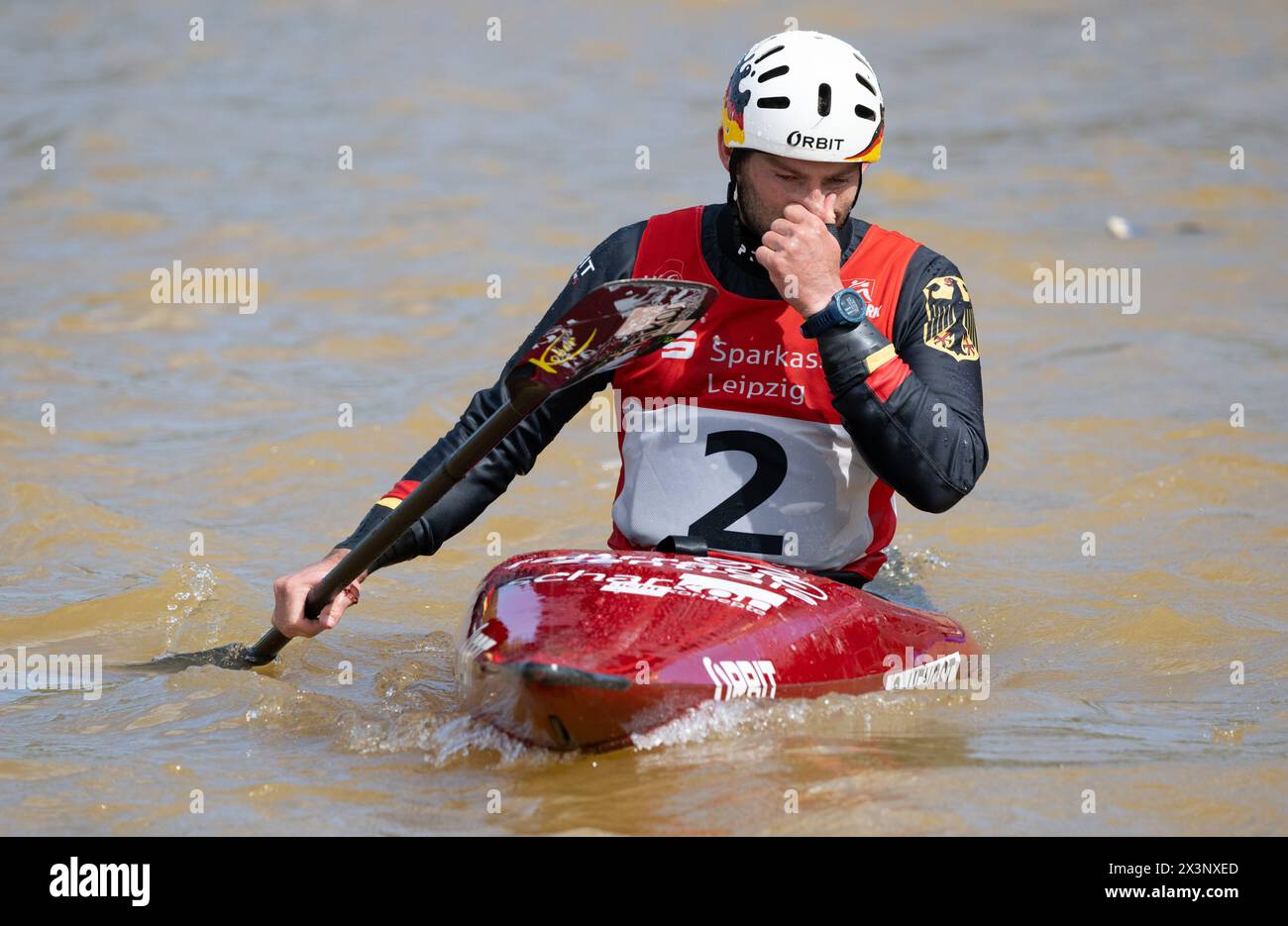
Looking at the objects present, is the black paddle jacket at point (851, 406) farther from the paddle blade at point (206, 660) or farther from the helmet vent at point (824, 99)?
the paddle blade at point (206, 660)

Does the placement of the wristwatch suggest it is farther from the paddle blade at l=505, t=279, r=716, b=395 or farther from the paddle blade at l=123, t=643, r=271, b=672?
the paddle blade at l=123, t=643, r=271, b=672

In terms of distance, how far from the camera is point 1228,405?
312 inches

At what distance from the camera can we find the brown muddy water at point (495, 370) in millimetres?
3615

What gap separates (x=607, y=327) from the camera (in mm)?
3840

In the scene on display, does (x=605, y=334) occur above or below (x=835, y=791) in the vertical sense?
above

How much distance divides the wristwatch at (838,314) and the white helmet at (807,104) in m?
0.43

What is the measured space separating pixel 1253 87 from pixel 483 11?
8.45m

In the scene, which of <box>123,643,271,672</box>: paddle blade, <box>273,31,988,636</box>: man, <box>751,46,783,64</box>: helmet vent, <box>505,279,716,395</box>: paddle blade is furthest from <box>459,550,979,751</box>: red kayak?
<box>751,46,783,64</box>: helmet vent

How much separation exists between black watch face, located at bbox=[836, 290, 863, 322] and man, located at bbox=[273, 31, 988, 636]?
7 centimetres

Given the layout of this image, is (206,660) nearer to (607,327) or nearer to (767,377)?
(607,327)

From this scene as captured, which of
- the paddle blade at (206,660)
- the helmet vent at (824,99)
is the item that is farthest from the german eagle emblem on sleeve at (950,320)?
the paddle blade at (206,660)

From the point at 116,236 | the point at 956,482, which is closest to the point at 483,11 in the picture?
the point at 116,236

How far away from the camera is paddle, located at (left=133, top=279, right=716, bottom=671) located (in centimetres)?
375
